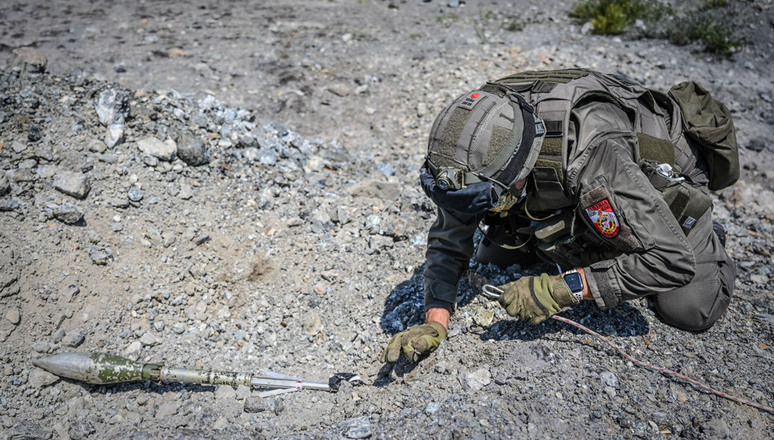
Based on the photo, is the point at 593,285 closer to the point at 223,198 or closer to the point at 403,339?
the point at 403,339

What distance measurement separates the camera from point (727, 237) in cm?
434

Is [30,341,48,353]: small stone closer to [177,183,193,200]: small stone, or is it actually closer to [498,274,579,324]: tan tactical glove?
[177,183,193,200]: small stone

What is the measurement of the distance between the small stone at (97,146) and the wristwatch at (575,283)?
141 inches

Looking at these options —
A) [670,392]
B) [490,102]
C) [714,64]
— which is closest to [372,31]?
[714,64]

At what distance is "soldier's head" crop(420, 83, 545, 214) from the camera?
258 centimetres

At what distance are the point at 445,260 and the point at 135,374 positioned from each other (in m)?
1.92

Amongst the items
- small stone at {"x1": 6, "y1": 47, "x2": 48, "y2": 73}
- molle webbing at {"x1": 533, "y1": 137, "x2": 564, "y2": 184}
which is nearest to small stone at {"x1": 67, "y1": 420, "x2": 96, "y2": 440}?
molle webbing at {"x1": 533, "y1": 137, "x2": 564, "y2": 184}

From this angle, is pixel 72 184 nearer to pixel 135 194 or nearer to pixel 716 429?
pixel 135 194

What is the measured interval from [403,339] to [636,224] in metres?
1.35

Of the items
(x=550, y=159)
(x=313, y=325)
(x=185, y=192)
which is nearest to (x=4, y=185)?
(x=185, y=192)

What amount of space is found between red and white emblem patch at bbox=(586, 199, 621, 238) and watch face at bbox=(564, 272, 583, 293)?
27 centimetres

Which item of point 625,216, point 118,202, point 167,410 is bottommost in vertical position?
point 167,410

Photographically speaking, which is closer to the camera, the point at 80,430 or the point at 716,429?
the point at 716,429

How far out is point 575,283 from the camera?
109 inches
